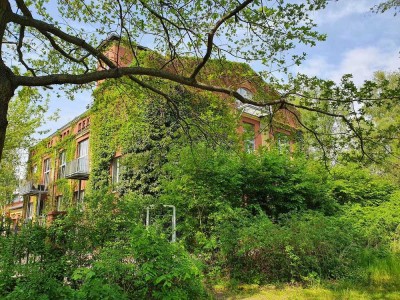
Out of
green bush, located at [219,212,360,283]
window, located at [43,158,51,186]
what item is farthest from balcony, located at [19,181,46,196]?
green bush, located at [219,212,360,283]

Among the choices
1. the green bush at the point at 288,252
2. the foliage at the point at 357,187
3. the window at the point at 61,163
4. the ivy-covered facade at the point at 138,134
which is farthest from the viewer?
the window at the point at 61,163

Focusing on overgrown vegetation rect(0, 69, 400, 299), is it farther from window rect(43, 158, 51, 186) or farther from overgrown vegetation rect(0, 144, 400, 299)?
window rect(43, 158, 51, 186)

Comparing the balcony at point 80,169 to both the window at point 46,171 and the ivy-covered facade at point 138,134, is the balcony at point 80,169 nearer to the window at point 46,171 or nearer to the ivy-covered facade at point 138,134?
the ivy-covered facade at point 138,134

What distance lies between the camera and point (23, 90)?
9.16m

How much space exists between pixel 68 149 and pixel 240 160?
19.1 metres

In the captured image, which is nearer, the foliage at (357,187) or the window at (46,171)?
the foliage at (357,187)

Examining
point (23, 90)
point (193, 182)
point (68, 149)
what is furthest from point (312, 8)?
point (68, 149)

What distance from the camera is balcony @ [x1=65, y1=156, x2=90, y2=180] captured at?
22656 millimetres

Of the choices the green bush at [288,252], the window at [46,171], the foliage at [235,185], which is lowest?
the green bush at [288,252]

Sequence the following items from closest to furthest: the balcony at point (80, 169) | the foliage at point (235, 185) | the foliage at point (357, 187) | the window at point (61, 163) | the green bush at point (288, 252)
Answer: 1. the green bush at point (288, 252)
2. the foliage at point (235, 185)
3. the foliage at point (357, 187)
4. the balcony at point (80, 169)
5. the window at point (61, 163)

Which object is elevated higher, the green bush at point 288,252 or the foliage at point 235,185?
the foliage at point 235,185

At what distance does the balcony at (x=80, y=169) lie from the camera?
74.3 feet

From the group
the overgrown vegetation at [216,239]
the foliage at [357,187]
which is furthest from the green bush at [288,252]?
the foliage at [357,187]

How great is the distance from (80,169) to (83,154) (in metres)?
2.70
